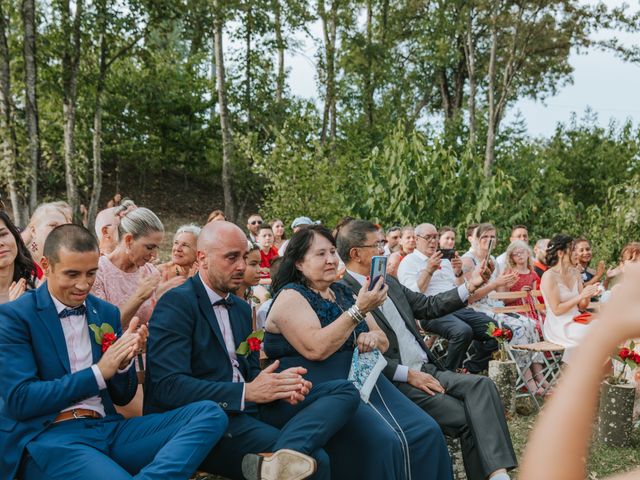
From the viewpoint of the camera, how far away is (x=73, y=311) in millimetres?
3205

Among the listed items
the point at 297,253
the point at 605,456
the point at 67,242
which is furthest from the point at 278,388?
the point at 605,456

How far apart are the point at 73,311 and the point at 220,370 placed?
0.82 meters

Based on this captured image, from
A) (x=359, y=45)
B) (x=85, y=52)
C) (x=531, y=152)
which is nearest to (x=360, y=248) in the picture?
(x=85, y=52)

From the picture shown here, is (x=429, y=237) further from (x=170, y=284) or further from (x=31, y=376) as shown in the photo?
(x=31, y=376)

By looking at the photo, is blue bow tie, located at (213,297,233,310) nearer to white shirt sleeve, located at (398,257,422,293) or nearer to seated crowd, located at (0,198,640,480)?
seated crowd, located at (0,198,640,480)

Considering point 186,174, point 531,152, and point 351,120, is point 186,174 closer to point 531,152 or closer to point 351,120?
point 351,120

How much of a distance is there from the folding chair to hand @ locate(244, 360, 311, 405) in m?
3.95

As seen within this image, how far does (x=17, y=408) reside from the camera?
112 inches

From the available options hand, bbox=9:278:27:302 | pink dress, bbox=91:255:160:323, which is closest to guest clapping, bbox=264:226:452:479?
pink dress, bbox=91:255:160:323

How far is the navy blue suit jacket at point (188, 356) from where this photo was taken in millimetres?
3334

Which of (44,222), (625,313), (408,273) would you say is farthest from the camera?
(408,273)

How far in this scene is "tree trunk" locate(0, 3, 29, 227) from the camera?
1020 cm

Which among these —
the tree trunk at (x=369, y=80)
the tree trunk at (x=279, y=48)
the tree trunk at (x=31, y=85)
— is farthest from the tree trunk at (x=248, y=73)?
the tree trunk at (x=31, y=85)

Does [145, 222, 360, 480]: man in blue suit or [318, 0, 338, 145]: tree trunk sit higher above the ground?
[318, 0, 338, 145]: tree trunk
